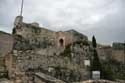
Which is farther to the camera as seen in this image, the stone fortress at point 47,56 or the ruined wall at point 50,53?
the ruined wall at point 50,53

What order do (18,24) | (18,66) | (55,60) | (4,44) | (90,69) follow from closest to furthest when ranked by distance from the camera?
Answer: (18,66), (55,60), (90,69), (4,44), (18,24)

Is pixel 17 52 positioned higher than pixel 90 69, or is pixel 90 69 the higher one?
pixel 17 52

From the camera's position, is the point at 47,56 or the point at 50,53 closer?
the point at 47,56

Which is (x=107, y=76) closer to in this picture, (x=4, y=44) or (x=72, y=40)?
(x=4, y=44)

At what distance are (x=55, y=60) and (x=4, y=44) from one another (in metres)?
9.26

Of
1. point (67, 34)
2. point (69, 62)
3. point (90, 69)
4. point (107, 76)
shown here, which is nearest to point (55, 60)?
point (69, 62)

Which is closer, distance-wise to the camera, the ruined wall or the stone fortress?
the stone fortress

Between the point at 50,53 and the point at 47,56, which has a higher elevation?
the point at 50,53

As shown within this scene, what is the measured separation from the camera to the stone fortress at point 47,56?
9.31 m

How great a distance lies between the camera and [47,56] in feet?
45.5

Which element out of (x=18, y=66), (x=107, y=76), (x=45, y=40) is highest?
(x=45, y=40)

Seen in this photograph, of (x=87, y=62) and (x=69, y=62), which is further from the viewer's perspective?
(x=87, y=62)

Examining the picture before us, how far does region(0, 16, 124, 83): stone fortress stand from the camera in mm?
9312

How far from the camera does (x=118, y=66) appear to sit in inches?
1132
